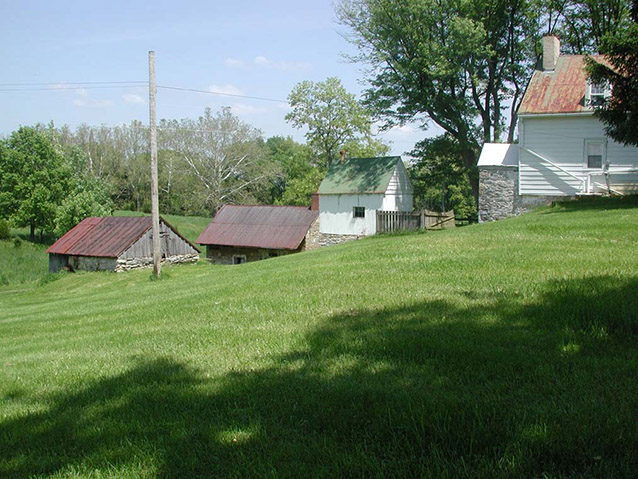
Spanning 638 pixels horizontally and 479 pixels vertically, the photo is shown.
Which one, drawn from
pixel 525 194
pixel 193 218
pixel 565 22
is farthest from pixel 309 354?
pixel 193 218

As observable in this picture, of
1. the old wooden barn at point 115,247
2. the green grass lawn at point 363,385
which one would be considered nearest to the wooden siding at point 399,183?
the old wooden barn at point 115,247

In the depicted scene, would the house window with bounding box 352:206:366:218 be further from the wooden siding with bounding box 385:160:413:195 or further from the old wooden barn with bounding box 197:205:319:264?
the old wooden barn with bounding box 197:205:319:264

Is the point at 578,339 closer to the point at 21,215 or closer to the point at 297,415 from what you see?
the point at 297,415

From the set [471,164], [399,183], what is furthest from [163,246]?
[471,164]

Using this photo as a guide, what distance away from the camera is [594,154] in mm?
26172

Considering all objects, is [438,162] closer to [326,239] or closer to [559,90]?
[326,239]

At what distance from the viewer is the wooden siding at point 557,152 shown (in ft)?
84.9

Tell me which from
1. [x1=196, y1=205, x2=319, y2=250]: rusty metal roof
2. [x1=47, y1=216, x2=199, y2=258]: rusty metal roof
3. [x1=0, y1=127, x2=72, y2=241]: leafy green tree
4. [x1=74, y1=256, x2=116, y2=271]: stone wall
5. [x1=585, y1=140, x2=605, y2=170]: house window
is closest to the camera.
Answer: [x1=585, y1=140, x2=605, y2=170]: house window

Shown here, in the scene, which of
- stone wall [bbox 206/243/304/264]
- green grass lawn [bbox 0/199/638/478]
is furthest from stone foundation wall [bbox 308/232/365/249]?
green grass lawn [bbox 0/199/638/478]

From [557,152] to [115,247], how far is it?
26.1 metres

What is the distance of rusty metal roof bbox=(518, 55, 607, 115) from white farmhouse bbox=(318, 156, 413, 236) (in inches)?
488

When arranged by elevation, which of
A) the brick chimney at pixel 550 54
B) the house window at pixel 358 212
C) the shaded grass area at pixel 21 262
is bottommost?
the shaded grass area at pixel 21 262

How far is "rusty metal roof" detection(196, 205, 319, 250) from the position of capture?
37.3 metres

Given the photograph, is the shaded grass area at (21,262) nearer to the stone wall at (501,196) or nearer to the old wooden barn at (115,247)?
the old wooden barn at (115,247)
